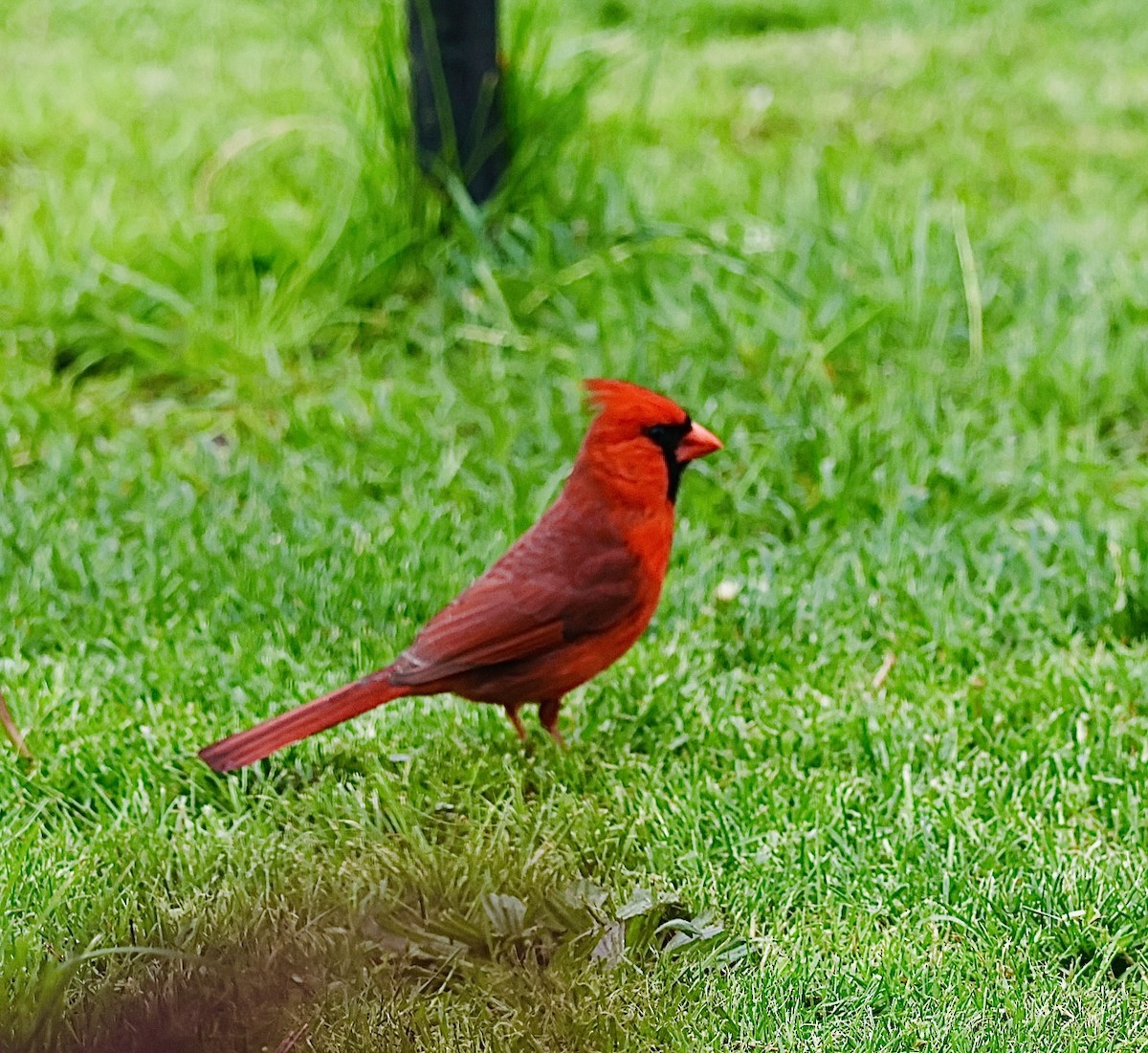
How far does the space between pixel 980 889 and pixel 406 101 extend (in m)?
3.32

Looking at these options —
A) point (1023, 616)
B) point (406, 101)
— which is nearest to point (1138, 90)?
point (406, 101)

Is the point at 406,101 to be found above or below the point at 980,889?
above

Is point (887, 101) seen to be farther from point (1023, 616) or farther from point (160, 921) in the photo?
point (160, 921)

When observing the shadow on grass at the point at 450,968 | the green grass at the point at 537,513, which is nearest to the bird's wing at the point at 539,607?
the green grass at the point at 537,513

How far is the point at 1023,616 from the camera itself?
3541mm

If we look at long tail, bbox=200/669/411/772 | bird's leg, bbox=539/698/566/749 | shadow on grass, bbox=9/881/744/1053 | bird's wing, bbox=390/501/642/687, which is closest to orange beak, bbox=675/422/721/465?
bird's wing, bbox=390/501/642/687

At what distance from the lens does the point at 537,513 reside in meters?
4.01

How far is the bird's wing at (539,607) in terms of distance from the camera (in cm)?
287

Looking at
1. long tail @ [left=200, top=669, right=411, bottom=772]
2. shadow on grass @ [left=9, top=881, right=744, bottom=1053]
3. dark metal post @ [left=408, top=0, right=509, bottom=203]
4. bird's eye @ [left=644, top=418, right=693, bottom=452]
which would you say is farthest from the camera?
dark metal post @ [left=408, top=0, right=509, bottom=203]

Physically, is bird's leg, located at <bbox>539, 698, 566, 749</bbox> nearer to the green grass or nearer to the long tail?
the green grass

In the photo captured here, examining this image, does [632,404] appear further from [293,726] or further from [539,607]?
[293,726]

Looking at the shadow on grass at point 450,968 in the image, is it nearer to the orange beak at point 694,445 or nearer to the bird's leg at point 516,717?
the bird's leg at point 516,717

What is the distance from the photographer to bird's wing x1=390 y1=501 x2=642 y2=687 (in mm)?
2867

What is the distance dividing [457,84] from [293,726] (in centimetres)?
282
